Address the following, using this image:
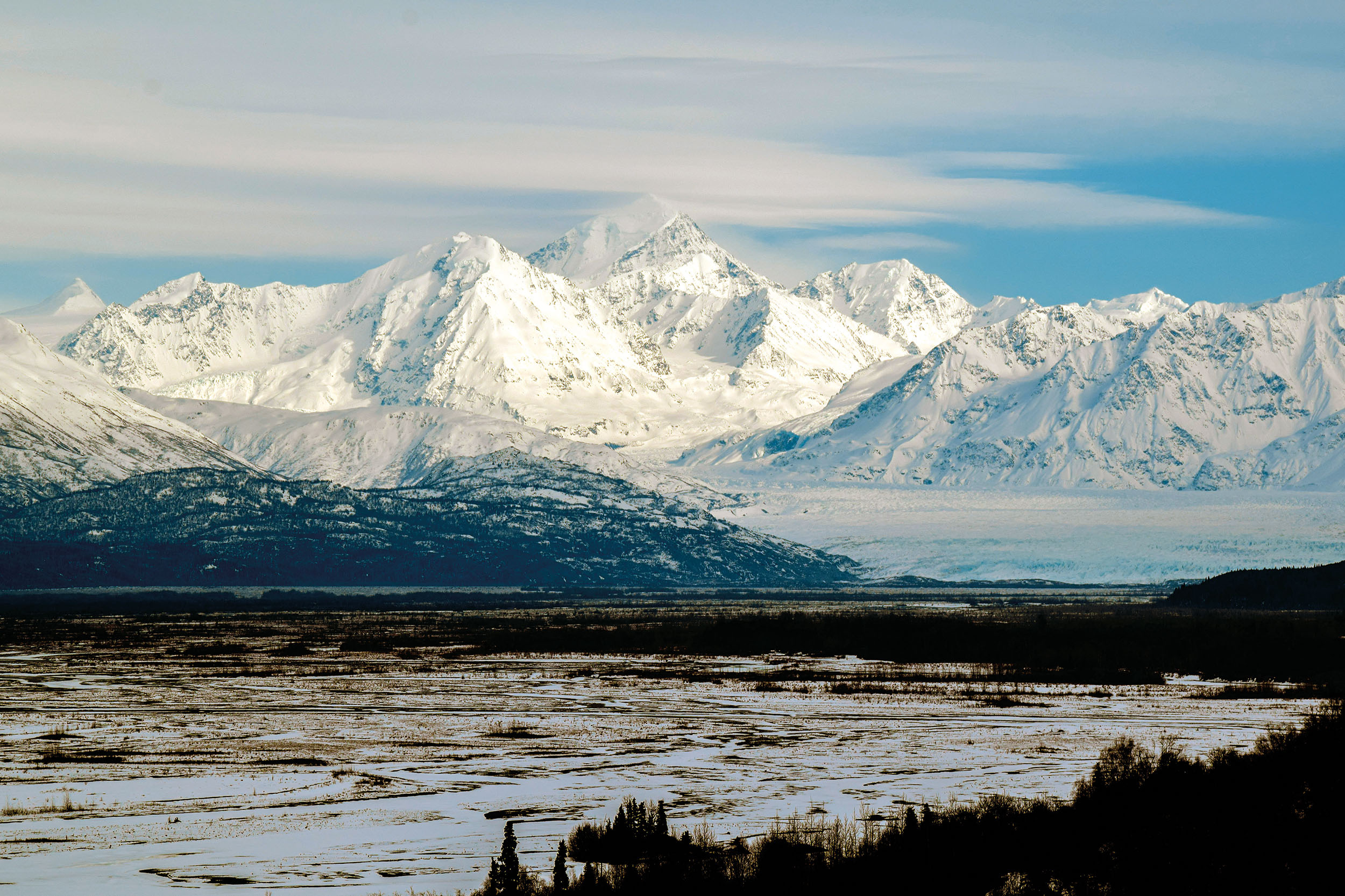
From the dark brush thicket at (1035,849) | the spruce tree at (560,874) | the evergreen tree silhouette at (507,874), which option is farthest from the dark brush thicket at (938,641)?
the evergreen tree silhouette at (507,874)

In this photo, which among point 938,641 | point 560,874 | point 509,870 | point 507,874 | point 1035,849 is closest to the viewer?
point 509,870

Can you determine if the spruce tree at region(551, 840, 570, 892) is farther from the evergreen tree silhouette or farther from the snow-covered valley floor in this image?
the snow-covered valley floor

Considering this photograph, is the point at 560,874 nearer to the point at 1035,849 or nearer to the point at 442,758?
the point at 1035,849

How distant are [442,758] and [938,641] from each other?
95.1 m

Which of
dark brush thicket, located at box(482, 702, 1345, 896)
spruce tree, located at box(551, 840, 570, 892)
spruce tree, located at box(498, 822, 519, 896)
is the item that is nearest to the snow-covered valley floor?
spruce tree, located at box(498, 822, 519, 896)

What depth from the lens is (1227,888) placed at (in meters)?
51.0

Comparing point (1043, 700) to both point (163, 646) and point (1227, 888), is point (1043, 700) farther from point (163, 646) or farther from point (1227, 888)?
point (163, 646)

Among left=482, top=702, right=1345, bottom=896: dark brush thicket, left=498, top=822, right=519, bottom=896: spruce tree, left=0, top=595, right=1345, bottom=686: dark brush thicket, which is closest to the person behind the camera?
left=498, top=822, right=519, bottom=896: spruce tree

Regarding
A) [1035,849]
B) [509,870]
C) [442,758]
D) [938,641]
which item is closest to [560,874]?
Result: [509,870]

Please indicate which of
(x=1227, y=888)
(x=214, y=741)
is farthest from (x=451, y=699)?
(x=1227, y=888)

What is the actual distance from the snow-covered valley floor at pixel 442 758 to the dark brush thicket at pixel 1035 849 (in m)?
3.43

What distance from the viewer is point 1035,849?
55438 mm

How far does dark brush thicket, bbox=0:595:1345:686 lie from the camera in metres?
143

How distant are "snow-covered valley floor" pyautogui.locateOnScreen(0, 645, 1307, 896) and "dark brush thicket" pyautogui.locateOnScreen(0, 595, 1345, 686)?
18200 mm
